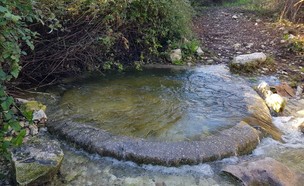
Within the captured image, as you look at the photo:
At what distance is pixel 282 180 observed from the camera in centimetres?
298

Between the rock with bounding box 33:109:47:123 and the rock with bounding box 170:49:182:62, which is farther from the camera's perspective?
the rock with bounding box 170:49:182:62

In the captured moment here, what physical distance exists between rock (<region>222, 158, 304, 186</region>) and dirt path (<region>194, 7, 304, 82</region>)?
323 centimetres

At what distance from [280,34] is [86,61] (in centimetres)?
496

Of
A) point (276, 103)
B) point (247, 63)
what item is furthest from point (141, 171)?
point (247, 63)

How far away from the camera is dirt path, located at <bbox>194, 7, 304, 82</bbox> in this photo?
21.3 ft

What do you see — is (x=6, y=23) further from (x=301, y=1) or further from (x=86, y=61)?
(x=301, y=1)

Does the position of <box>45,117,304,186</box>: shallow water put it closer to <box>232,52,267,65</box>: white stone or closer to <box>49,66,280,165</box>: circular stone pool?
<box>49,66,280,165</box>: circular stone pool

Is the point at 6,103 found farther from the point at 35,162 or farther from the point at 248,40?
the point at 248,40

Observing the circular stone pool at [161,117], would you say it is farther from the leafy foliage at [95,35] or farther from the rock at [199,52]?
the rock at [199,52]

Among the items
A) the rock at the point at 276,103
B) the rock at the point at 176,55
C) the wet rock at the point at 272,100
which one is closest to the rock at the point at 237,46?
the rock at the point at 176,55

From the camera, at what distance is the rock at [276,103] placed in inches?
179

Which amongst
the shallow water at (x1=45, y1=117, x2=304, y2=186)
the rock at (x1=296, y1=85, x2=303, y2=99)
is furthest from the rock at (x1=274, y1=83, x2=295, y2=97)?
the shallow water at (x1=45, y1=117, x2=304, y2=186)

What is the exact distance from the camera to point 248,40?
7984 mm

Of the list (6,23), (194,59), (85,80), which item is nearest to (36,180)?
(6,23)
